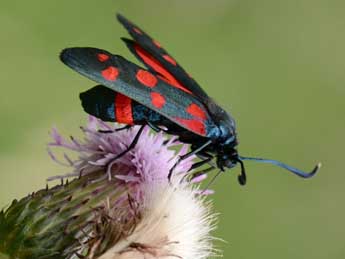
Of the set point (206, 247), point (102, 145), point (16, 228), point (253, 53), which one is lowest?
point (16, 228)

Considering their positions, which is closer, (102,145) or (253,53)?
(102,145)

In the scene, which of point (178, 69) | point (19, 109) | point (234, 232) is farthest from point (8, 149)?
point (178, 69)

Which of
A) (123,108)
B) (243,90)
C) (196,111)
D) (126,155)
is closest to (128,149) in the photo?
(126,155)

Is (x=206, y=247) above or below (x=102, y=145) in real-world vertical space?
below

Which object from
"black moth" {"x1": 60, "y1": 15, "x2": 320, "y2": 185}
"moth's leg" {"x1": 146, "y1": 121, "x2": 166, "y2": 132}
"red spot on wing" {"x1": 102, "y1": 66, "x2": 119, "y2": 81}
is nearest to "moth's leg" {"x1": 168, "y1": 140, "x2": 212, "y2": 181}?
"black moth" {"x1": 60, "y1": 15, "x2": 320, "y2": 185}

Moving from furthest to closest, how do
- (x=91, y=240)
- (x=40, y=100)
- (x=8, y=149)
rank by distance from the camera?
1. (x=40, y=100)
2. (x=8, y=149)
3. (x=91, y=240)

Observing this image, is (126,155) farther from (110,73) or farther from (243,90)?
(243,90)

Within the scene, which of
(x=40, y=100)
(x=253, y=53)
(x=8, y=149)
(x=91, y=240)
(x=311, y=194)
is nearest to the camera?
(x=91, y=240)

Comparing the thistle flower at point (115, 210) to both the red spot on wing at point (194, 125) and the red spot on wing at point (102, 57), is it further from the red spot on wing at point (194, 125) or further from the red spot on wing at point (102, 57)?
the red spot on wing at point (102, 57)

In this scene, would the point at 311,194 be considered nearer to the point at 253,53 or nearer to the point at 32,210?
the point at 253,53
